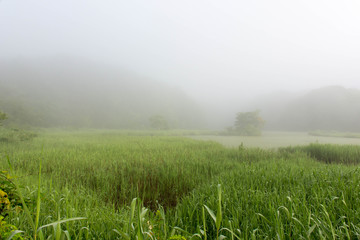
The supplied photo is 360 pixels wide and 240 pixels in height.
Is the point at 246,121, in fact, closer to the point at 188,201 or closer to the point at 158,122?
the point at 158,122

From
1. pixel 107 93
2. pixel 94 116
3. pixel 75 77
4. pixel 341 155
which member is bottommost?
pixel 341 155

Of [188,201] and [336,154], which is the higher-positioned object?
[188,201]

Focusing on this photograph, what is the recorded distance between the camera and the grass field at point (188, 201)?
3.80ft

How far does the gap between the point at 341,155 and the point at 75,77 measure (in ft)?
395

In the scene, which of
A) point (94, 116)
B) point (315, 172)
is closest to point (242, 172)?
point (315, 172)

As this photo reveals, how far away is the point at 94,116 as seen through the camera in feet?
217

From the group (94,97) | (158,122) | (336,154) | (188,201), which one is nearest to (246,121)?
(158,122)

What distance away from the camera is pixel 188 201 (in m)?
2.07

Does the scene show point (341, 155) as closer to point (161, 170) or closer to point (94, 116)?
point (161, 170)

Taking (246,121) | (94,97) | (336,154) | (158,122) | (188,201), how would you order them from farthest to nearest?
(94,97), (158,122), (246,121), (336,154), (188,201)

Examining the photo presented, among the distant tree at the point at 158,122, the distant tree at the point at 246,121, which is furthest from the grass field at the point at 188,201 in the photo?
the distant tree at the point at 158,122

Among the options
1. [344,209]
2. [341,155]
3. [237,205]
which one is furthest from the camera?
[341,155]

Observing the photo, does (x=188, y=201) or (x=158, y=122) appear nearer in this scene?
(x=188, y=201)

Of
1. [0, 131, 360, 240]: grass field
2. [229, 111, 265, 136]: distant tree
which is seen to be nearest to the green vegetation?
[0, 131, 360, 240]: grass field
